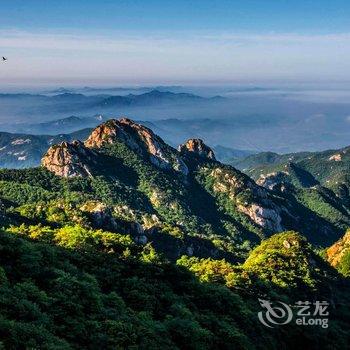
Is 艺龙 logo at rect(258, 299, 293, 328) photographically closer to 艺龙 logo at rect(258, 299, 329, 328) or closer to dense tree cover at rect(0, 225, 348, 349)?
艺龙 logo at rect(258, 299, 329, 328)

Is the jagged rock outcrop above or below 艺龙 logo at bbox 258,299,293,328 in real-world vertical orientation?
below

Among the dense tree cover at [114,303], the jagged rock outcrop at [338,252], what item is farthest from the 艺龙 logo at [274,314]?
the jagged rock outcrop at [338,252]

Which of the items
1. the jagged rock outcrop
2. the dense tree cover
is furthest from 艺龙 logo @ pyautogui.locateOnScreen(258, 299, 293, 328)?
the jagged rock outcrop

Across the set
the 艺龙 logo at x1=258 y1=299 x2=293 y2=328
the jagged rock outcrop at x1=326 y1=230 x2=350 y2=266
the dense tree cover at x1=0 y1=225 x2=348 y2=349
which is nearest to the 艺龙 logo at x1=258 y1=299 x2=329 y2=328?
the 艺龙 logo at x1=258 y1=299 x2=293 y2=328

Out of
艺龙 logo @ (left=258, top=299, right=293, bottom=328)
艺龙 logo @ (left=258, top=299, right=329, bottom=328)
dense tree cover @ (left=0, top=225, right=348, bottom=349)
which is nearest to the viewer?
dense tree cover @ (left=0, top=225, right=348, bottom=349)

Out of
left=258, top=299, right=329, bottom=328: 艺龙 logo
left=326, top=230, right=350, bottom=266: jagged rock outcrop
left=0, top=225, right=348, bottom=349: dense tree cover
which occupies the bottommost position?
left=326, top=230, right=350, bottom=266: jagged rock outcrop

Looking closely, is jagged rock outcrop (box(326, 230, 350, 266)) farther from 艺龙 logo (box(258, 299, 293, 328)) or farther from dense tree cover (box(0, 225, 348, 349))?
艺龙 logo (box(258, 299, 293, 328))

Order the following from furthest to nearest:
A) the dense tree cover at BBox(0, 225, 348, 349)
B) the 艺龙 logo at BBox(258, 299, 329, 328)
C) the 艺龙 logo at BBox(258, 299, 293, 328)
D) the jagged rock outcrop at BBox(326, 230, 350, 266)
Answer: the jagged rock outcrop at BBox(326, 230, 350, 266) < the 艺龙 logo at BBox(258, 299, 329, 328) < the 艺龙 logo at BBox(258, 299, 293, 328) < the dense tree cover at BBox(0, 225, 348, 349)

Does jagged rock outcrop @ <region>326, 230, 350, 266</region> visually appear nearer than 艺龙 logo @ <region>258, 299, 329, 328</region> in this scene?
No

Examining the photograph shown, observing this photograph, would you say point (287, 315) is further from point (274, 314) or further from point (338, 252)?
point (338, 252)

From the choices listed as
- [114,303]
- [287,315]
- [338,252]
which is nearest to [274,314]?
[287,315]

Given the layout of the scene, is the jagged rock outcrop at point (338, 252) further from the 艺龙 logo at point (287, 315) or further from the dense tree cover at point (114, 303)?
the dense tree cover at point (114, 303)
